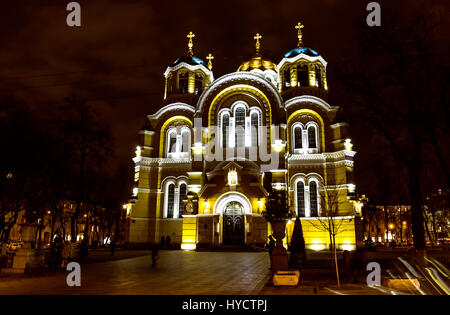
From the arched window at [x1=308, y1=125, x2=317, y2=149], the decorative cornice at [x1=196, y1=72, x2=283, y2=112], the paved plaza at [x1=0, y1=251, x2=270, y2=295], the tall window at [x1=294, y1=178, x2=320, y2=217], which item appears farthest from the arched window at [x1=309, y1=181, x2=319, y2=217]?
the paved plaza at [x1=0, y1=251, x2=270, y2=295]

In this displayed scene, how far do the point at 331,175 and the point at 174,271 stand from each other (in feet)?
76.3

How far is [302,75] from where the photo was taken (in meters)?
41.3

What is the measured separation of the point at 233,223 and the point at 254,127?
10175 mm

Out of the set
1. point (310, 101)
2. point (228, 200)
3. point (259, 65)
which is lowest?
point (228, 200)

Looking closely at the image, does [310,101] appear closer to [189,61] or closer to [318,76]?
[318,76]

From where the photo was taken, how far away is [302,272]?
16.0 m

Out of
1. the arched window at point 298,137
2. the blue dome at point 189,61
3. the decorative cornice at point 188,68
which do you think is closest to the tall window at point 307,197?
the arched window at point 298,137

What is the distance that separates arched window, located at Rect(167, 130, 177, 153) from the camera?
134 ft

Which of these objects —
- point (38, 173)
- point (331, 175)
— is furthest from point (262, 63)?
point (38, 173)

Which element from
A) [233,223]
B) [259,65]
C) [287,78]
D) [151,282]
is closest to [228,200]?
[233,223]

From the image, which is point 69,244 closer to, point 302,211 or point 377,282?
point 377,282

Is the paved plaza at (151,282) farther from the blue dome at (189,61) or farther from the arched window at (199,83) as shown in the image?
the blue dome at (189,61)

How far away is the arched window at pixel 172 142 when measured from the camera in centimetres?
4081

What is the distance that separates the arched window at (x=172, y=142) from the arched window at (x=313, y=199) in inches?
604
